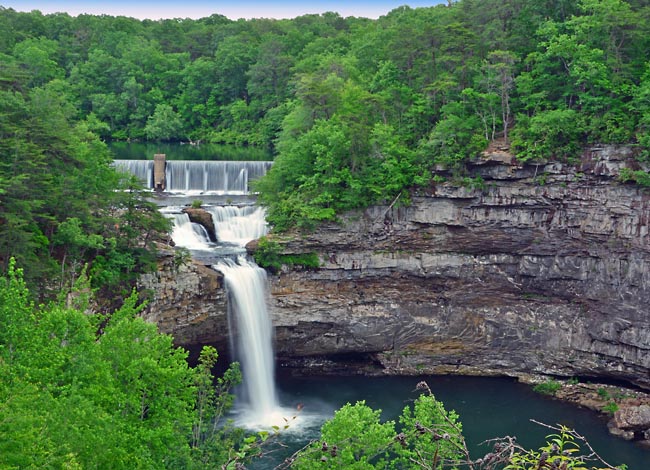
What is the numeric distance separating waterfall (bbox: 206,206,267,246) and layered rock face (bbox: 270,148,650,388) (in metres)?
3.48

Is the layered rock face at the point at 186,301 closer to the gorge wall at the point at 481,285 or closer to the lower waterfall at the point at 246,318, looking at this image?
the gorge wall at the point at 481,285

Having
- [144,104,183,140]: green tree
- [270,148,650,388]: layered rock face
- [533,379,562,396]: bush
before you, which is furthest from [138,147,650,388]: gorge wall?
[144,104,183,140]: green tree

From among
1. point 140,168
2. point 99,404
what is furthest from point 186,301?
point 140,168

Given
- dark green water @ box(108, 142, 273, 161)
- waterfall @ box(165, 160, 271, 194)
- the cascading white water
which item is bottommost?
the cascading white water

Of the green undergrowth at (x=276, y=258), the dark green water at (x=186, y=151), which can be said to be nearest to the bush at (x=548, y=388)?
the green undergrowth at (x=276, y=258)

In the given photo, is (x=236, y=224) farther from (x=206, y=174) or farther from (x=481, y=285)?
(x=481, y=285)

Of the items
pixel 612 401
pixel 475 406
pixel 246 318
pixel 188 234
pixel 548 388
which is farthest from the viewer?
pixel 188 234

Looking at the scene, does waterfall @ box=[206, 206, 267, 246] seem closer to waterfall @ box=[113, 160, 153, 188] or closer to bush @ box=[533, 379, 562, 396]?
waterfall @ box=[113, 160, 153, 188]

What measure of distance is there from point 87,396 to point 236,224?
21.2m

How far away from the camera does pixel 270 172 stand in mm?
37406

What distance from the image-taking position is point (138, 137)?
67500mm

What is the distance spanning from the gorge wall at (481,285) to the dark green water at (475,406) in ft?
3.82

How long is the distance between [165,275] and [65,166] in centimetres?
609

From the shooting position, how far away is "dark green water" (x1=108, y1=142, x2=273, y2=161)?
5512 centimetres
